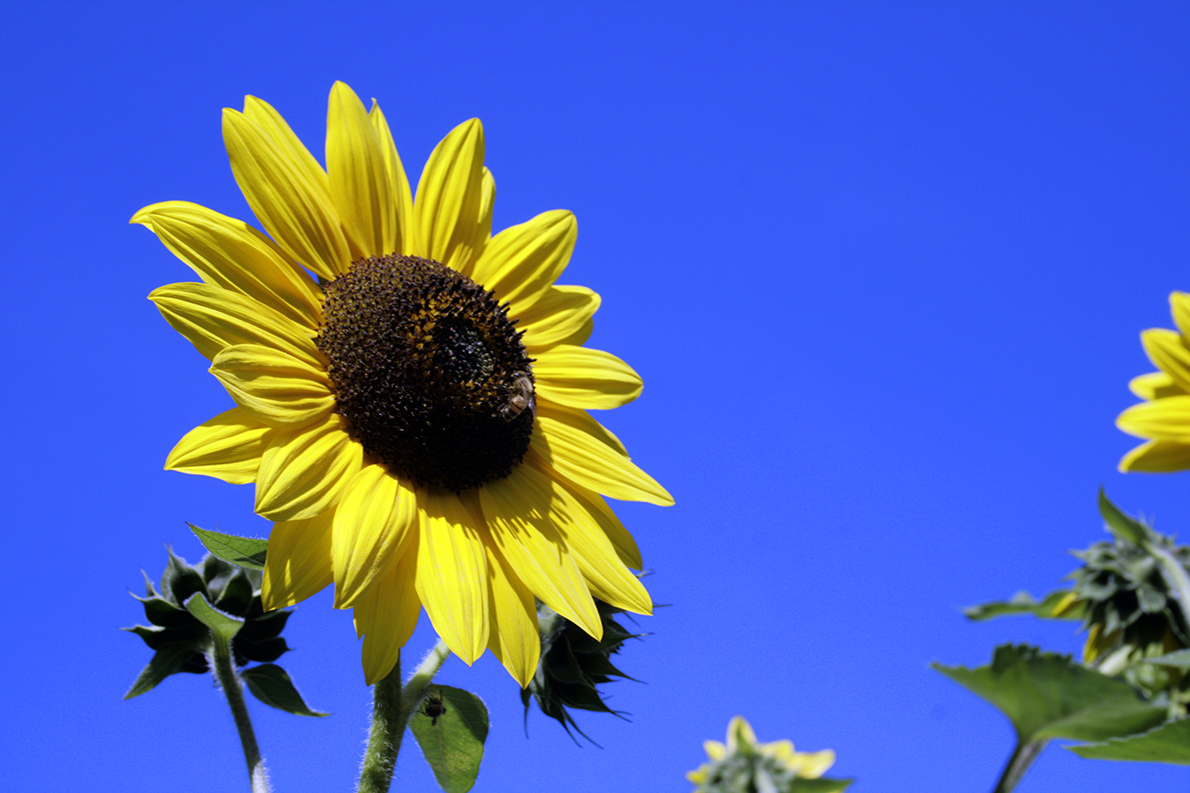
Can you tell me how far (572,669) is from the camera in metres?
2.89

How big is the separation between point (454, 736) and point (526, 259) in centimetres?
153

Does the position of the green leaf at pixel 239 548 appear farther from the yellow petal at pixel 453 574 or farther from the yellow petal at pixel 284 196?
the yellow petal at pixel 284 196

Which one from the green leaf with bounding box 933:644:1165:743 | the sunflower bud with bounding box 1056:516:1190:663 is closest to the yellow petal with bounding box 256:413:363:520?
the green leaf with bounding box 933:644:1165:743

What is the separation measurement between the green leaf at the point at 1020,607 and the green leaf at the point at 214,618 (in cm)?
446

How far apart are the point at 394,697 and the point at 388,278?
1.18 metres

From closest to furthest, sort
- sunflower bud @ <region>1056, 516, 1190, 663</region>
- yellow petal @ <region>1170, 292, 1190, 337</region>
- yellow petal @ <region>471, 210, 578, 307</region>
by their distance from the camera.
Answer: yellow petal @ <region>471, 210, 578, 307</region>
yellow petal @ <region>1170, 292, 1190, 337</region>
sunflower bud @ <region>1056, 516, 1190, 663</region>

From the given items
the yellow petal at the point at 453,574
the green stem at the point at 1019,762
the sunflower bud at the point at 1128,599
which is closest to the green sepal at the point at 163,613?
the yellow petal at the point at 453,574

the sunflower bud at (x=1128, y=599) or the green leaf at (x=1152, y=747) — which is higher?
the sunflower bud at (x=1128, y=599)

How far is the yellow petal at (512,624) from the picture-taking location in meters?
2.46

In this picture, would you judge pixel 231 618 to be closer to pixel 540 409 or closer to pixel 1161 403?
pixel 540 409

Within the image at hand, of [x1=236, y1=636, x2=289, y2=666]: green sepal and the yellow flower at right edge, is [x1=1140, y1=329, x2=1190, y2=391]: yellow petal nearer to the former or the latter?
the yellow flower at right edge

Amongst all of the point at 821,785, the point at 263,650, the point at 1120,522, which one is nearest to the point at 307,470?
the point at 263,650

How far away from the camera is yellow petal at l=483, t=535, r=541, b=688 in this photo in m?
2.46

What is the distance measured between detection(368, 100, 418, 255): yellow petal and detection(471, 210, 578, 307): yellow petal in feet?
0.87
